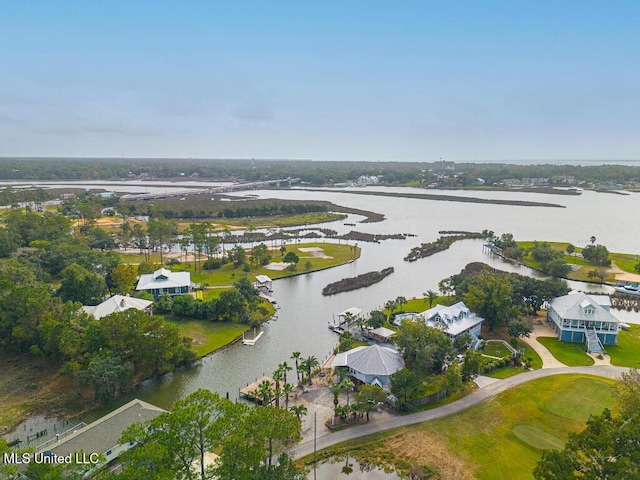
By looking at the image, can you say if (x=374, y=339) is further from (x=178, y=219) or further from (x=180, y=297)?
(x=178, y=219)

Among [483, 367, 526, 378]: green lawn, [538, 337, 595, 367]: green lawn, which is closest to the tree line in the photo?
[483, 367, 526, 378]: green lawn

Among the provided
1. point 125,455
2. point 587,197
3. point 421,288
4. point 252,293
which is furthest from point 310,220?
point 587,197

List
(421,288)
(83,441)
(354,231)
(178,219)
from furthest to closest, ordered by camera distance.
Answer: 1. (178,219)
2. (354,231)
3. (421,288)
4. (83,441)

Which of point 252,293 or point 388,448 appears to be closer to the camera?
point 388,448

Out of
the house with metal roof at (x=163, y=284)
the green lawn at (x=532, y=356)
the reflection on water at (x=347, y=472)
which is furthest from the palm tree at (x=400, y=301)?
the house with metal roof at (x=163, y=284)

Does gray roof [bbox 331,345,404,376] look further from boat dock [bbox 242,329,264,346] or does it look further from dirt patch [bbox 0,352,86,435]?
dirt patch [bbox 0,352,86,435]

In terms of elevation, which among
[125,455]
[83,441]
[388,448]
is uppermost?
[125,455]
